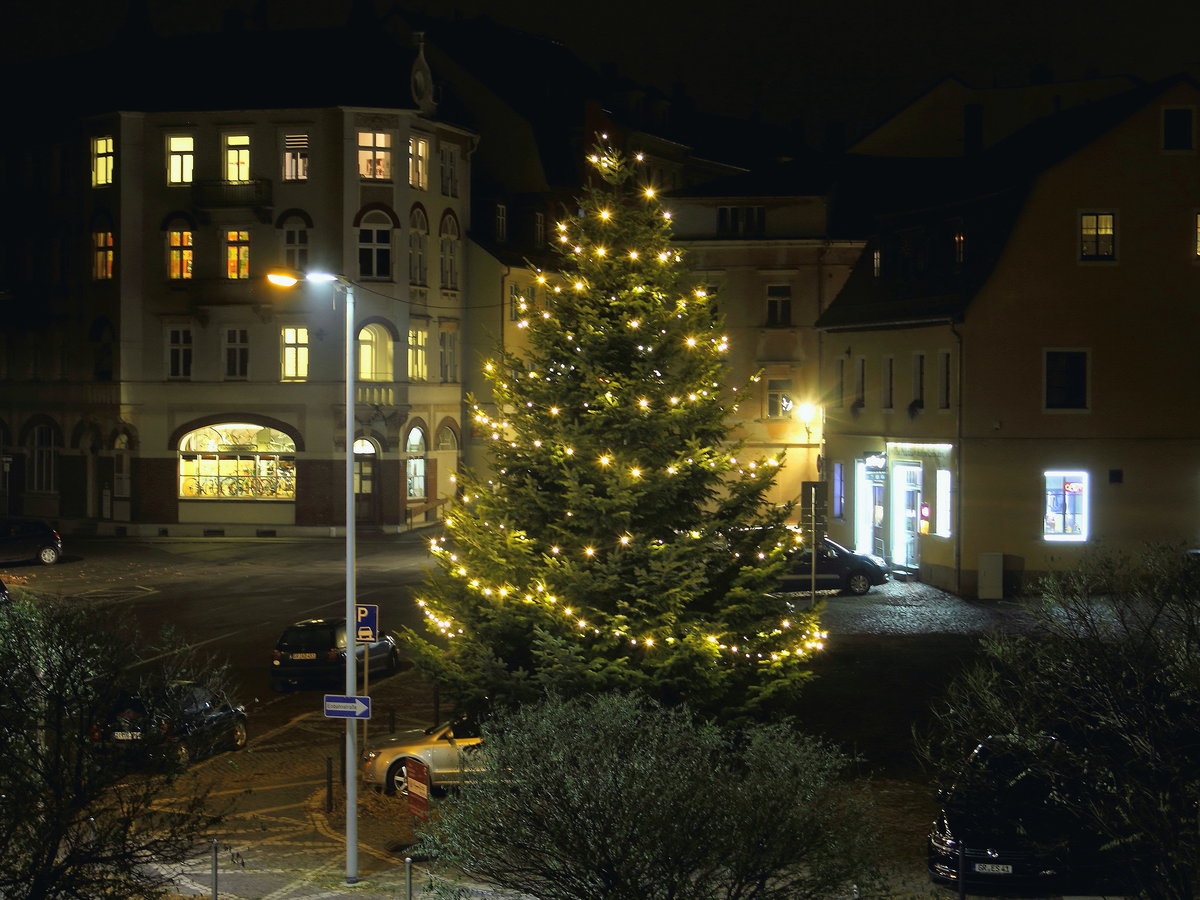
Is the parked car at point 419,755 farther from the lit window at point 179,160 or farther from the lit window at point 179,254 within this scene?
the lit window at point 179,160

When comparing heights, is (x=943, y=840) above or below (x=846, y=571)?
below

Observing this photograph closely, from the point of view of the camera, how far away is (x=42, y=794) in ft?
40.1

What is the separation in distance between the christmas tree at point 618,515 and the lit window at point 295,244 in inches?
1472

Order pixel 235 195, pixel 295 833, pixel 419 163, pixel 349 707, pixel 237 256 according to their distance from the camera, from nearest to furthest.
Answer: pixel 349 707
pixel 295 833
pixel 235 195
pixel 237 256
pixel 419 163

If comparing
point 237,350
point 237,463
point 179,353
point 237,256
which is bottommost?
point 237,463

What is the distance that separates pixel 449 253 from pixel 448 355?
14.0ft

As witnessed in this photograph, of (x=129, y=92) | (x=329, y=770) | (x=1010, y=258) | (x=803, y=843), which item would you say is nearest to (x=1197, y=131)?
(x=1010, y=258)

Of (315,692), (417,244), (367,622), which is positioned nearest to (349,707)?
(367,622)

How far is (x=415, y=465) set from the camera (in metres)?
55.4

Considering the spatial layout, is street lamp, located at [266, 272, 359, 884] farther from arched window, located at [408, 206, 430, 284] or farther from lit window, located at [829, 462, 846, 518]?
arched window, located at [408, 206, 430, 284]

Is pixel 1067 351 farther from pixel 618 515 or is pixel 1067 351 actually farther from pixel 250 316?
pixel 250 316

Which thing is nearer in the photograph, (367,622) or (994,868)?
(994,868)

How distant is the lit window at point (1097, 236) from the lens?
36.7 metres

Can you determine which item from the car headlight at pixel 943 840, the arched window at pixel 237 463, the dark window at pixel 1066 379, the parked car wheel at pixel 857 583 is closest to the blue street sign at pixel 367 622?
the car headlight at pixel 943 840
